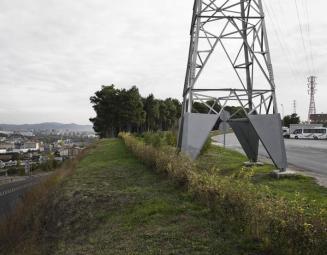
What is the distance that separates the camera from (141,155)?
52.0 ft

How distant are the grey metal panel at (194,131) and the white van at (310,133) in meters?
49.6

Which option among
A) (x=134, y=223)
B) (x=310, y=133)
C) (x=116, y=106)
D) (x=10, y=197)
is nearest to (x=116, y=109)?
(x=116, y=106)

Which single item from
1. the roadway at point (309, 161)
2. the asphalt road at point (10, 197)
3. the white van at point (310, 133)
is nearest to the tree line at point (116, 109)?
the asphalt road at point (10, 197)

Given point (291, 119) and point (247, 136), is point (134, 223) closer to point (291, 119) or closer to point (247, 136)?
point (247, 136)

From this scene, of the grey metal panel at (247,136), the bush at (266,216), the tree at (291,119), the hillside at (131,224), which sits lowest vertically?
the hillside at (131,224)

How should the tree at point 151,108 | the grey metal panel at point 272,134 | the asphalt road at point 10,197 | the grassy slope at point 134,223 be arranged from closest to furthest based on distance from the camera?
the grassy slope at point 134,223 → the grey metal panel at point 272,134 → the asphalt road at point 10,197 → the tree at point 151,108

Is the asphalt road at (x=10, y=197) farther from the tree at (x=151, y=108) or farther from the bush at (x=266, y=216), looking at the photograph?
the tree at (x=151, y=108)

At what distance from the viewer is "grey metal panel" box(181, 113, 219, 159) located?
36.7 ft

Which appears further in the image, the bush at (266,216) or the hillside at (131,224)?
the hillside at (131,224)

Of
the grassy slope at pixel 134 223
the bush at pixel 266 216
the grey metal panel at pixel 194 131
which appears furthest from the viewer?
the grey metal panel at pixel 194 131

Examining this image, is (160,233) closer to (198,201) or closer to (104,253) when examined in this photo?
(104,253)

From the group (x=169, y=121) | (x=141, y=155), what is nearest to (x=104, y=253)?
(x=141, y=155)

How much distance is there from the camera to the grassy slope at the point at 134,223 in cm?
547

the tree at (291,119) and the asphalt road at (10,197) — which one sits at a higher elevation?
the tree at (291,119)
